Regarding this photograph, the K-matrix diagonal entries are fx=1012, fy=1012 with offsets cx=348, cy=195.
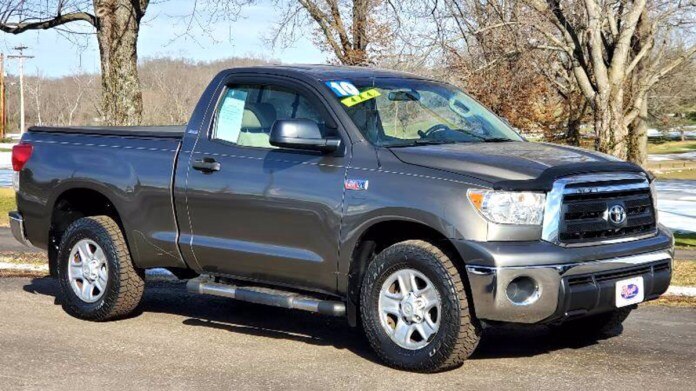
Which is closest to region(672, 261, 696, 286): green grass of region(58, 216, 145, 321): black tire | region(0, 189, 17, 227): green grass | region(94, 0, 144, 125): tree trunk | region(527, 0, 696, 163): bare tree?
region(58, 216, 145, 321): black tire

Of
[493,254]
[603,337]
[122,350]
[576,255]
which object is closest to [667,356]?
[603,337]

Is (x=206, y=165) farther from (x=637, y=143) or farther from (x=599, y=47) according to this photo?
(x=637, y=143)

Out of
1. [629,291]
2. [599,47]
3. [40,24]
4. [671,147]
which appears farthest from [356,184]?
[671,147]

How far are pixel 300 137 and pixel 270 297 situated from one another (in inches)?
43.8

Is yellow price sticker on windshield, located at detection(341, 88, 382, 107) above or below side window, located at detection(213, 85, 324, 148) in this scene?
above

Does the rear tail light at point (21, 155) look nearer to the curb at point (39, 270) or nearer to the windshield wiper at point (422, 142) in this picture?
the curb at point (39, 270)

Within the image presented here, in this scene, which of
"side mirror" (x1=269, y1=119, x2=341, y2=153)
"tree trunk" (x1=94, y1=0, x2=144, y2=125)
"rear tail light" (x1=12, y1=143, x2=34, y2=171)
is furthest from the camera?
"tree trunk" (x1=94, y1=0, x2=144, y2=125)

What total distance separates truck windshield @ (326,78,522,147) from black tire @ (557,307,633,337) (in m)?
1.34

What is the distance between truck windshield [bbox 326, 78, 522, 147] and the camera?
6477 mm

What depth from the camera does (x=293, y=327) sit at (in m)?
7.48

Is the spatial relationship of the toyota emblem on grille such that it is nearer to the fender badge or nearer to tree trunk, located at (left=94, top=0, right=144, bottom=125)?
the fender badge

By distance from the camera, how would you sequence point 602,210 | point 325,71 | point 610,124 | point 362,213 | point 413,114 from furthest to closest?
point 610,124
point 325,71
point 413,114
point 362,213
point 602,210

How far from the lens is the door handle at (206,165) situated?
273 inches

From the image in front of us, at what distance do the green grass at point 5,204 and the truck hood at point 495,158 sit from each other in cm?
1205
